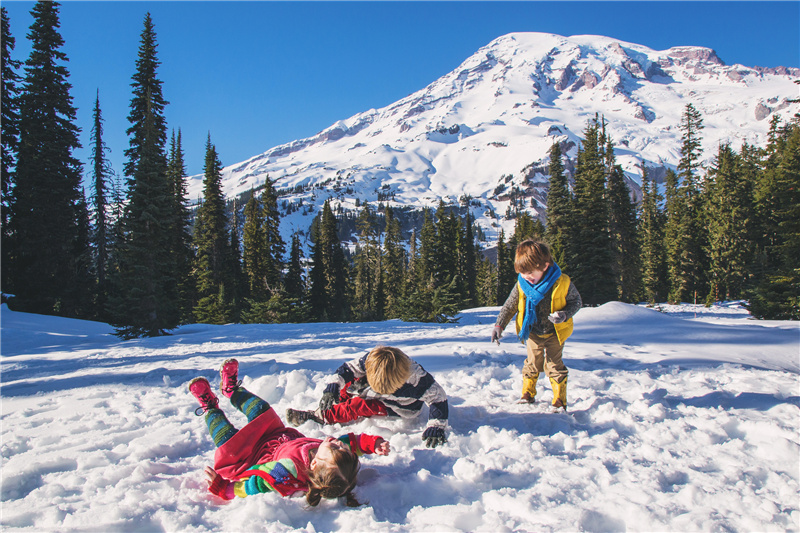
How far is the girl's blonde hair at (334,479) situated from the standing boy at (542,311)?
231 centimetres

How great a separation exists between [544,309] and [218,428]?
326cm

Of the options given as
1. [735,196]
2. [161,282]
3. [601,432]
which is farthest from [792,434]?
[735,196]

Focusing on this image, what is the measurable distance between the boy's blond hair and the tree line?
12.0 meters

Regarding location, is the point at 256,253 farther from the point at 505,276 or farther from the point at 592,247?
the point at 505,276

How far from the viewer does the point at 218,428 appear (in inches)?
126

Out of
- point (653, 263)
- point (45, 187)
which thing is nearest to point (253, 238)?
point (45, 187)

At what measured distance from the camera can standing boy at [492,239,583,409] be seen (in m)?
4.00

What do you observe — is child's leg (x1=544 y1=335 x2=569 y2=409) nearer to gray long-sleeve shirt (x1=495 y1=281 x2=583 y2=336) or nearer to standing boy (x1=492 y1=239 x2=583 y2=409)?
standing boy (x1=492 y1=239 x2=583 y2=409)

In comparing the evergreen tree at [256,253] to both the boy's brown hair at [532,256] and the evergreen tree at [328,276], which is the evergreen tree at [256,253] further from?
the boy's brown hair at [532,256]

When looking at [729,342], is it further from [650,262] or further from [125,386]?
[650,262]

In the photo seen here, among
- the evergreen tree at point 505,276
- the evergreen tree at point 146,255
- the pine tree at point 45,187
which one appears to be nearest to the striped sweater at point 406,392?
the evergreen tree at point 146,255

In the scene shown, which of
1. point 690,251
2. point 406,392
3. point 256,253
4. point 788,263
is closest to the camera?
point 406,392

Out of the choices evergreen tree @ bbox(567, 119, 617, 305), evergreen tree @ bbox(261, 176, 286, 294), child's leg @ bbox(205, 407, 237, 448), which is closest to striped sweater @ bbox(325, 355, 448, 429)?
child's leg @ bbox(205, 407, 237, 448)

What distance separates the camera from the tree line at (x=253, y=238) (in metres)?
14.2
